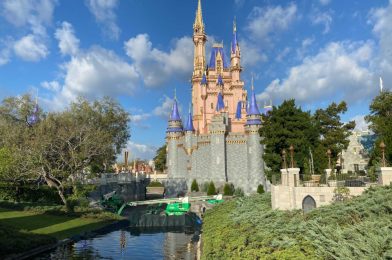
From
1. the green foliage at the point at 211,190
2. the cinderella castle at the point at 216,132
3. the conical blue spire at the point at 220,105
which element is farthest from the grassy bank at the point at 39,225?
the conical blue spire at the point at 220,105

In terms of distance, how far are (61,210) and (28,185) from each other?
13440 mm

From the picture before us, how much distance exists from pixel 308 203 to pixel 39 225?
2043 centimetres

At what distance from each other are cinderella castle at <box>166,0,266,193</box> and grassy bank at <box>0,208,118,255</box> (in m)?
23.9

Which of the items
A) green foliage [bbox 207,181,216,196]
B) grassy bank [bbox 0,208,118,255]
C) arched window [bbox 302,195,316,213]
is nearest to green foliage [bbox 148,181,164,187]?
green foliage [bbox 207,181,216,196]

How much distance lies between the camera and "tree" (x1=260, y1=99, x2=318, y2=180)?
132 feet

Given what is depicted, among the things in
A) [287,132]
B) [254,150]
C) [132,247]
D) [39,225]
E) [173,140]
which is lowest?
[132,247]

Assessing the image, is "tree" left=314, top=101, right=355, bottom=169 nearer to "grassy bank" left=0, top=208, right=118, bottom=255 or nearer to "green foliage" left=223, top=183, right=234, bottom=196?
"green foliage" left=223, top=183, right=234, bottom=196

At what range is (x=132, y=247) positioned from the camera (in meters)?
25.9

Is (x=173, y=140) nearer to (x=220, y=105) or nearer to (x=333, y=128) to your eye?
(x=220, y=105)

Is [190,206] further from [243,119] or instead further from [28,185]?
[243,119]

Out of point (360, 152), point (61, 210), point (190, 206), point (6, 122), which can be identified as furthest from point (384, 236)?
point (360, 152)

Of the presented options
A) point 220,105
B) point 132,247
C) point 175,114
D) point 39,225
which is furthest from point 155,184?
point 132,247

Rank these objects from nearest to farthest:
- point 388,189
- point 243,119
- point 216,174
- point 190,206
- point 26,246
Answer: point 388,189
point 26,246
point 190,206
point 216,174
point 243,119

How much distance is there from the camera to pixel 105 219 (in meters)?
33.7
